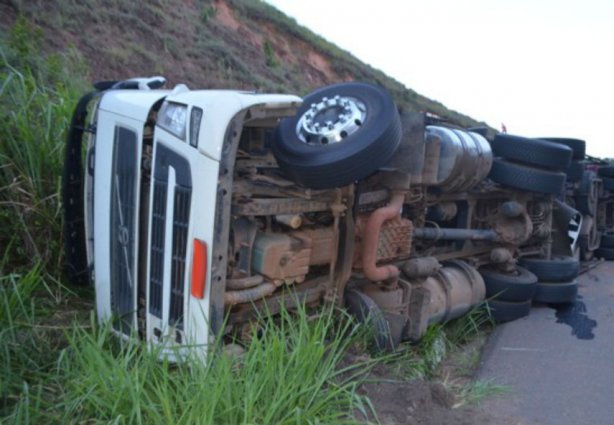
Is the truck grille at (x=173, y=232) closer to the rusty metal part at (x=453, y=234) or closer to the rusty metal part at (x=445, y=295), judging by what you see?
the rusty metal part at (x=445, y=295)

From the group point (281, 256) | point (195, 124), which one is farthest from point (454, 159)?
point (195, 124)

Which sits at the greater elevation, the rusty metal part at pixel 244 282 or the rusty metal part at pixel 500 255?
the rusty metal part at pixel 244 282

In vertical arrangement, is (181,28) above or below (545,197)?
→ above

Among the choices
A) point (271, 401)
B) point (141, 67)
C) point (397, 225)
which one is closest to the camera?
point (271, 401)

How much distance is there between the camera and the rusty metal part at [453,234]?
4.96m

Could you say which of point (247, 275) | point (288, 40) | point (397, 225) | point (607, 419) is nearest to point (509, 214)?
point (397, 225)

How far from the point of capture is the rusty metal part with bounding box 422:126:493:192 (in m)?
4.72

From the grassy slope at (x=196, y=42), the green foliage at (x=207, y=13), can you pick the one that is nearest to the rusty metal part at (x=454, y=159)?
the grassy slope at (x=196, y=42)

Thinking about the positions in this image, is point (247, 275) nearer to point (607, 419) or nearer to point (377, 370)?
point (377, 370)

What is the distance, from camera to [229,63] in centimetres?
2352

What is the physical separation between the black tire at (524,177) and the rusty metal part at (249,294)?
3.08 m

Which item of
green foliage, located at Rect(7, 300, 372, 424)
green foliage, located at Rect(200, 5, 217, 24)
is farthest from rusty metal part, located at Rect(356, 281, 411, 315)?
green foliage, located at Rect(200, 5, 217, 24)

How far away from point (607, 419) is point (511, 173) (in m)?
2.72

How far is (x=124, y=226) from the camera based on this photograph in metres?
3.59
